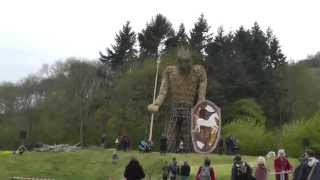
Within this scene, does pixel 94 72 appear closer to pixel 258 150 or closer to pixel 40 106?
pixel 40 106

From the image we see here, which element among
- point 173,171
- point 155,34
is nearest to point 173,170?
point 173,171

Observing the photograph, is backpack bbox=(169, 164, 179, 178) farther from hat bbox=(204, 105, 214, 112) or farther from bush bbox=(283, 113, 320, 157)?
bush bbox=(283, 113, 320, 157)

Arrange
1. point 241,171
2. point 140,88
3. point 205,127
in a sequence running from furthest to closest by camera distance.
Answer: point 140,88
point 205,127
point 241,171

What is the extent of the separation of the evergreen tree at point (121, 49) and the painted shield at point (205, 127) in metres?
58.6

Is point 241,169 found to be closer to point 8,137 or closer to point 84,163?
point 84,163

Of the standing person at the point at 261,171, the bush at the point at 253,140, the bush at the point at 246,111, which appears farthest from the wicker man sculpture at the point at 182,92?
the bush at the point at 246,111

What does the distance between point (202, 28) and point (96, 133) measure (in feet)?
63.6

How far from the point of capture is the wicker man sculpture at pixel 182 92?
1732 inches

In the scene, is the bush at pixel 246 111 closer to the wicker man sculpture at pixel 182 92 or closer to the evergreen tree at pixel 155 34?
the evergreen tree at pixel 155 34

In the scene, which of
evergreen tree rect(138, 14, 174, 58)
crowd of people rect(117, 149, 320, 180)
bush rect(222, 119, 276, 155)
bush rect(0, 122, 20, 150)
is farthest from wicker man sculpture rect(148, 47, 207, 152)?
evergreen tree rect(138, 14, 174, 58)

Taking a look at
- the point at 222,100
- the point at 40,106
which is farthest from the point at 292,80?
the point at 40,106

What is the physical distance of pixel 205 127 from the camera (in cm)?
2730

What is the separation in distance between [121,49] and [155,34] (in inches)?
187

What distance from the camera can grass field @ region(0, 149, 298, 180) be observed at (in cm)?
4098
